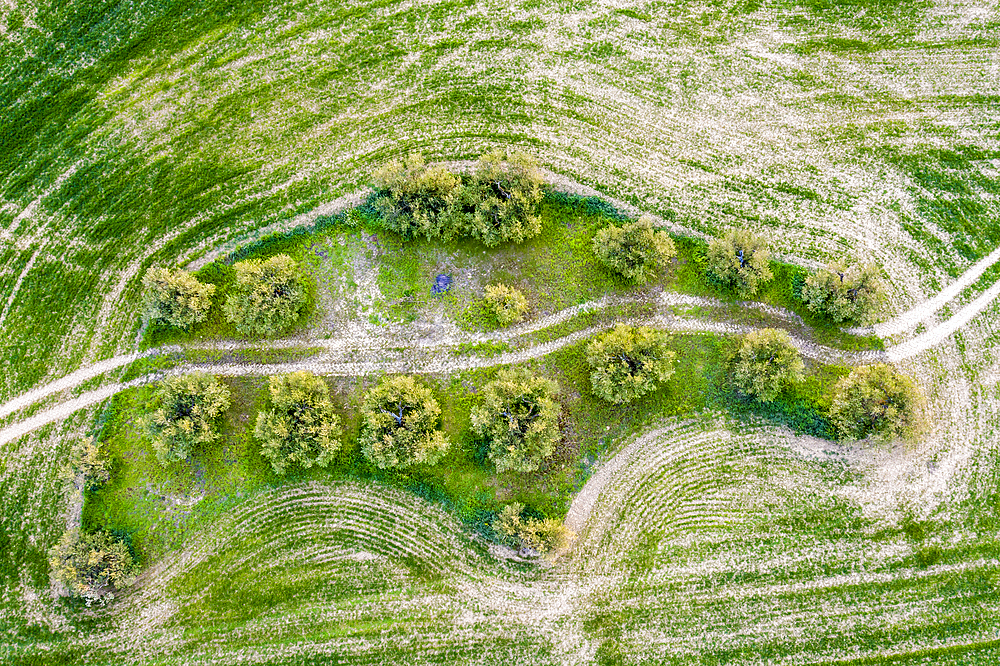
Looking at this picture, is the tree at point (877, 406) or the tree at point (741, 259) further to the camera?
the tree at point (741, 259)

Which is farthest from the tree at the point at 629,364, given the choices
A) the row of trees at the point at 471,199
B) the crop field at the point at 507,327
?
the row of trees at the point at 471,199

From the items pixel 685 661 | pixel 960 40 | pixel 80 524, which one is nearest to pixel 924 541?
pixel 685 661

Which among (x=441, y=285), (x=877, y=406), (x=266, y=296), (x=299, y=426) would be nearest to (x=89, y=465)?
(x=299, y=426)

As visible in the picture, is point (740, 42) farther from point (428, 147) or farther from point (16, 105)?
point (16, 105)

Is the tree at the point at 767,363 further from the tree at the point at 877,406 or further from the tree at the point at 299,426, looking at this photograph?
the tree at the point at 299,426

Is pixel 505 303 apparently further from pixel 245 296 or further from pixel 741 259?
pixel 245 296

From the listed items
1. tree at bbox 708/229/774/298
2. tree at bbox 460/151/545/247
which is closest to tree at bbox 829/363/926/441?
tree at bbox 708/229/774/298
